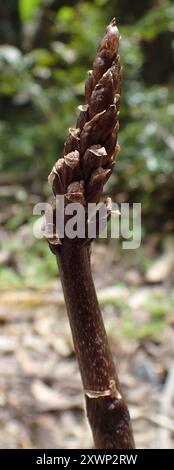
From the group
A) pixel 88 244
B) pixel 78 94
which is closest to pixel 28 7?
pixel 78 94

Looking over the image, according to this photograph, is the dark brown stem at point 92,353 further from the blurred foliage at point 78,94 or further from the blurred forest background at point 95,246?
the blurred foliage at point 78,94

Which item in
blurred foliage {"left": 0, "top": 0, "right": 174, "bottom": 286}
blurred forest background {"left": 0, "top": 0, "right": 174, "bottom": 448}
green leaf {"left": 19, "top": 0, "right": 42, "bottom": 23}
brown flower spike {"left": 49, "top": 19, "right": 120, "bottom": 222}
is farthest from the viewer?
green leaf {"left": 19, "top": 0, "right": 42, "bottom": 23}

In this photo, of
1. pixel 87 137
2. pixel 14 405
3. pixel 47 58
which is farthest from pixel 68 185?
pixel 47 58

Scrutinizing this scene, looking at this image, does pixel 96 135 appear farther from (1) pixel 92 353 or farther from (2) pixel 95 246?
(2) pixel 95 246

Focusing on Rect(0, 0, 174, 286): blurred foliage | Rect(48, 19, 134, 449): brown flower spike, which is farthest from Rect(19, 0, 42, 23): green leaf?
Rect(48, 19, 134, 449): brown flower spike

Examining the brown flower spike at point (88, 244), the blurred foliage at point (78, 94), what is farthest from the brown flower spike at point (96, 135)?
the blurred foliage at point (78, 94)

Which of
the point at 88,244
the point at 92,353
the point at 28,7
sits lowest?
the point at 92,353

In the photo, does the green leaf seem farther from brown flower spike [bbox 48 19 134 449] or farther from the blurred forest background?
brown flower spike [bbox 48 19 134 449]
